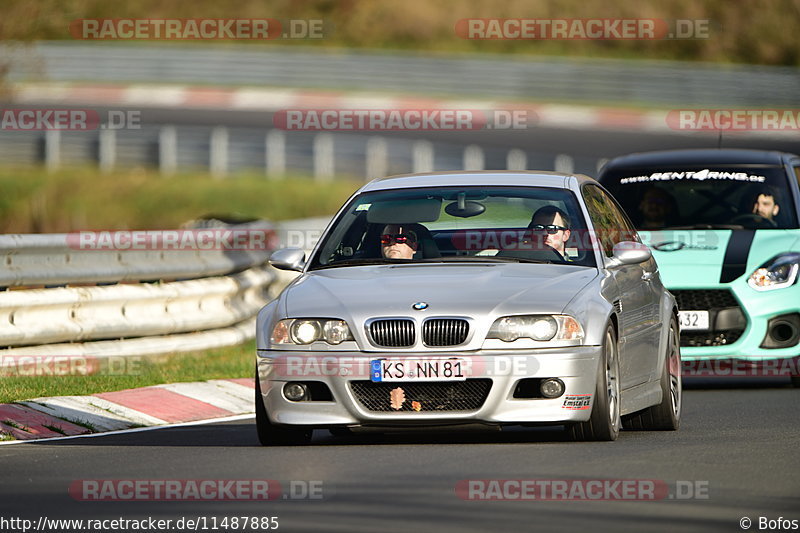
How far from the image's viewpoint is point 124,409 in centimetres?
1159

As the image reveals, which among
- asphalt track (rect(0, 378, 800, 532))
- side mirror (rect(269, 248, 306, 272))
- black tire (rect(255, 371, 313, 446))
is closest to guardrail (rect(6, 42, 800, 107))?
asphalt track (rect(0, 378, 800, 532))

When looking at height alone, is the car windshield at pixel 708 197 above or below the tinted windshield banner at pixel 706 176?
below

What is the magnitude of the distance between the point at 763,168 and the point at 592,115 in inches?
1220

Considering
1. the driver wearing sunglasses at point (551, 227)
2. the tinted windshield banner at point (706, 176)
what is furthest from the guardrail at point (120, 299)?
the driver wearing sunglasses at point (551, 227)

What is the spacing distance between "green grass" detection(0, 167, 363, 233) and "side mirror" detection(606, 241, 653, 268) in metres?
21.7

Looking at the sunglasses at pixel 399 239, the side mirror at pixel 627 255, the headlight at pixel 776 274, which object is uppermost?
the sunglasses at pixel 399 239

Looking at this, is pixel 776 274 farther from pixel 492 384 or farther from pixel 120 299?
pixel 492 384

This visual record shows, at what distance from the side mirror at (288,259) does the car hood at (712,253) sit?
14.3 feet

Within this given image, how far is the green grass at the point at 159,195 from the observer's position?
32219 millimetres

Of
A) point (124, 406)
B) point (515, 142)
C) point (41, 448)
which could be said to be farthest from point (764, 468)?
point (515, 142)

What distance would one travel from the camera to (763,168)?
48.3 ft

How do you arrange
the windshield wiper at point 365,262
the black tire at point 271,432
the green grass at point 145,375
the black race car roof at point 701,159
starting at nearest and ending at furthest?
1. the black tire at point 271,432
2. the windshield wiper at point 365,262
3. the green grass at point 145,375
4. the black race car roof at point 701,159

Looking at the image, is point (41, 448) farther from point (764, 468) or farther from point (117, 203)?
point (117, 203)

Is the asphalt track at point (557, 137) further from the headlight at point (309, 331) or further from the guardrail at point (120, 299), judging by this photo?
the headlight at point (309, 331)
